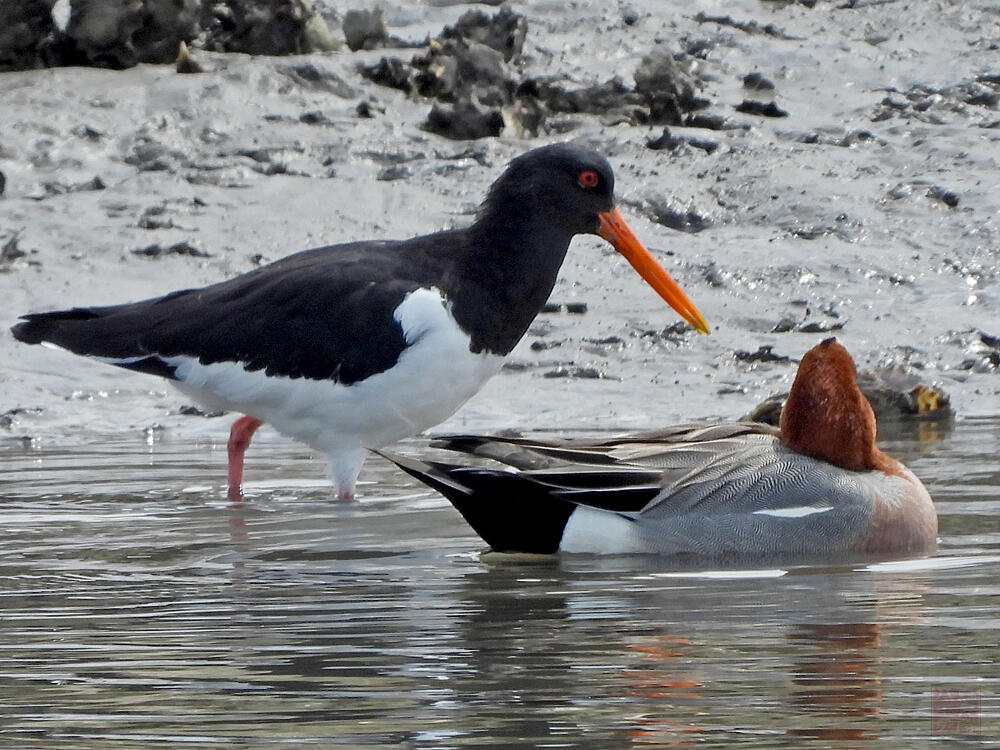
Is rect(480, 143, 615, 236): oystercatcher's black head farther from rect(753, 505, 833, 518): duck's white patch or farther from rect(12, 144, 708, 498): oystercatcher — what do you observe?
rect(753, 505, 833, 518): duck's white patch

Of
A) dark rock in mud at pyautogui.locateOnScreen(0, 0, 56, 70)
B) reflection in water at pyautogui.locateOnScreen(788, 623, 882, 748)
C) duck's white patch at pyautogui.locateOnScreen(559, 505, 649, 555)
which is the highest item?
dark rock in mud at pyautogui.locateOnScreen(0, 0, 56, 70)

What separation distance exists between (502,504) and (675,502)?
54 cm

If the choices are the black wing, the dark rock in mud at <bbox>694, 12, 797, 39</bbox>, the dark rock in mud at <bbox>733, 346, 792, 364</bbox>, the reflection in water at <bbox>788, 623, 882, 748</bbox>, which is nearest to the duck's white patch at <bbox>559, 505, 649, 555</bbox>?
the reflection in water at <bbox>788, 623, 882, 748</bbox>

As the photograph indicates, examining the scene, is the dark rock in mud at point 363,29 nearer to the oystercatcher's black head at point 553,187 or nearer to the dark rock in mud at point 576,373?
the dark rock in mud at point 576,373

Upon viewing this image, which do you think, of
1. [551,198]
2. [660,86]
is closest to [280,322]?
[551,198]

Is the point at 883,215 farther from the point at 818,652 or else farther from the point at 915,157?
the point at 818,652

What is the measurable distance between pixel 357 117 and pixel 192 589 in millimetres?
7204

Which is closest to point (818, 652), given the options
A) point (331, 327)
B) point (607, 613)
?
point (607, 613)

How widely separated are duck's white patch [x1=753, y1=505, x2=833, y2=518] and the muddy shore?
122 inches

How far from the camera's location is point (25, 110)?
457 inches

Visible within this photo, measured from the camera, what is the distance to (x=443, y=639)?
435cm

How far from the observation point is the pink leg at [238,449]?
23.6 ft

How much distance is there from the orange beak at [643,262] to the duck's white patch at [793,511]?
2066 millimetres

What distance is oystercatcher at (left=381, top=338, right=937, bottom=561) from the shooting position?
5.67 metres
